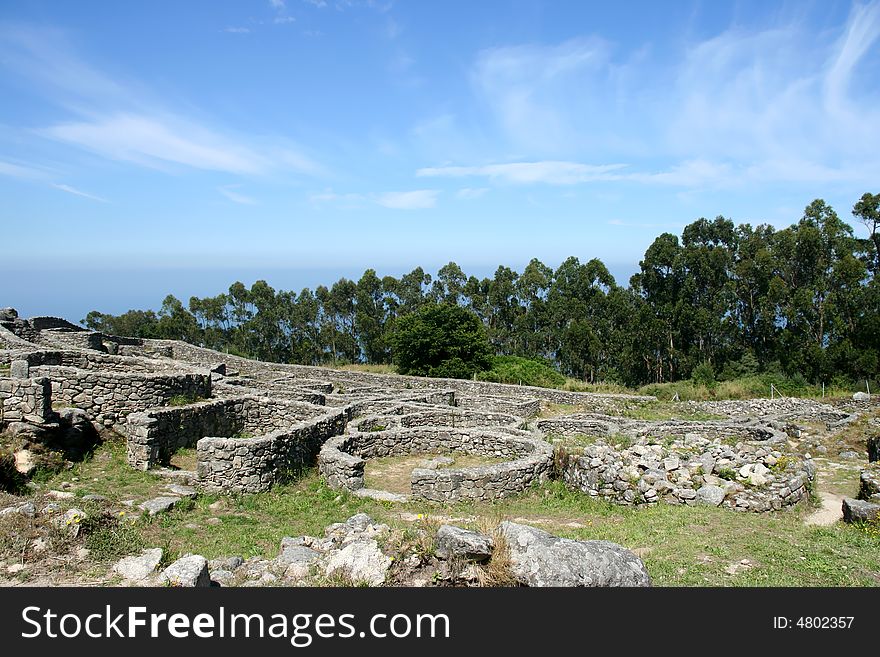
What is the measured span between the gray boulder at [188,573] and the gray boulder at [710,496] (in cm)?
949

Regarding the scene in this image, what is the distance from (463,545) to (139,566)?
3.58m

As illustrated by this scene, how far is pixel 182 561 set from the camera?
5938mm

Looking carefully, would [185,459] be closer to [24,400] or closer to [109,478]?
[109,478]

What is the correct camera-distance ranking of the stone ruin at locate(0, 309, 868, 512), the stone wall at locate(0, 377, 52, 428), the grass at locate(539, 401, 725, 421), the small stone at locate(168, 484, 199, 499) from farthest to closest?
the grass at locate(539, 401, 725, 421) → the stone ruin at locate(0, 309, 868, 512) → the stone wall at locate(0, 377, 52, 428) → the small stone at locate(168, 484, 199, 499)

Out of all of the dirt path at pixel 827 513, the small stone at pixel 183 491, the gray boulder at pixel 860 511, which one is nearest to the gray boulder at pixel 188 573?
the small stone at pixel 183 491

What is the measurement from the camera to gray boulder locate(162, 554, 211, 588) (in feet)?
18.3

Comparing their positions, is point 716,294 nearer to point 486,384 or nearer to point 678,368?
point 678,368

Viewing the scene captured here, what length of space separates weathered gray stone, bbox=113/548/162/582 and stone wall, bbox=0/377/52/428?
606 centimetres

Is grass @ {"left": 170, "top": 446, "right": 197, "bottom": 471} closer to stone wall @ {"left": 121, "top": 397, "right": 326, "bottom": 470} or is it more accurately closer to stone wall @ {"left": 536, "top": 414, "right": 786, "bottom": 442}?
stone wall @ {"left": 121, "top": 397, "right": 326, "bottom": 470}

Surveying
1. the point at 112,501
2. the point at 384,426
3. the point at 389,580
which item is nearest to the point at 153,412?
the point at 112,501

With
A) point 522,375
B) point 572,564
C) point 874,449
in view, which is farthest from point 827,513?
point 522,375

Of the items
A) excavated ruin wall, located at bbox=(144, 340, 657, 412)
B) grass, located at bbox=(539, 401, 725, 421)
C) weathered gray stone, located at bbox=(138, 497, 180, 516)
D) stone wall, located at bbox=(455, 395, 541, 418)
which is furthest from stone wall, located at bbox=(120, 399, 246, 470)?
grass, located at bbox=(539, 401, 725, 421)

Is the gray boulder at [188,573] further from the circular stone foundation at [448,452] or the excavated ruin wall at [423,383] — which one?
the excavated ruin wall at [423,383]

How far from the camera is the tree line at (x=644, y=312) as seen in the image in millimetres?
47094
